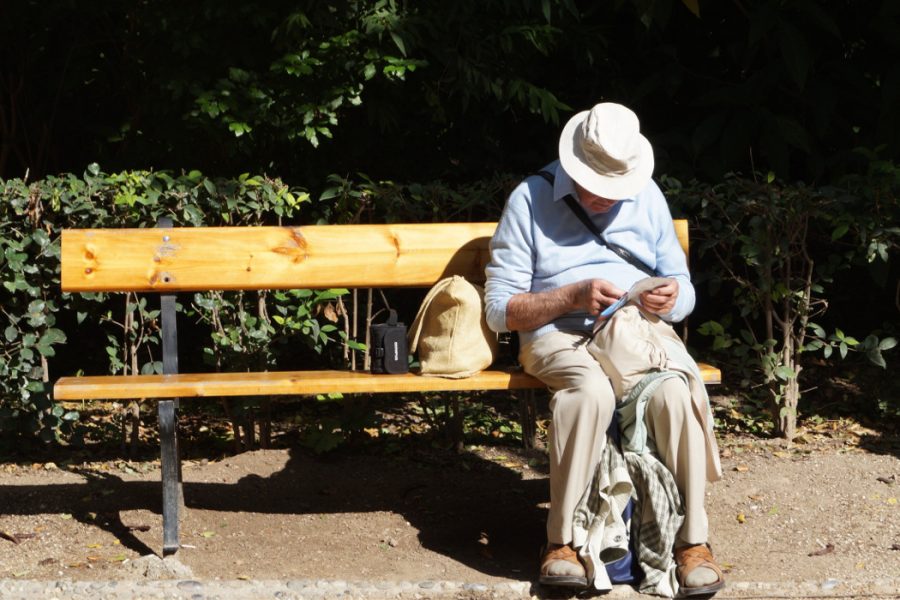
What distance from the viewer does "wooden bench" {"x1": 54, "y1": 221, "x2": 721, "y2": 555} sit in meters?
4.40

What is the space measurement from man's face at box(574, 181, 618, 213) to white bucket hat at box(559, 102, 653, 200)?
60 mm

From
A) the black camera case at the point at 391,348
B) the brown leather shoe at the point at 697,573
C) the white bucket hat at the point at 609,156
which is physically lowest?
the brown leather shoe at the point at 697,573

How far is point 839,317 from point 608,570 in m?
3.64

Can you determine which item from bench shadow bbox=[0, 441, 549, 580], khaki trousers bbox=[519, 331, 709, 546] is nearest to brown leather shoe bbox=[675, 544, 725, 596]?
khaki trousers bbox=[519, 331, 709, 546]

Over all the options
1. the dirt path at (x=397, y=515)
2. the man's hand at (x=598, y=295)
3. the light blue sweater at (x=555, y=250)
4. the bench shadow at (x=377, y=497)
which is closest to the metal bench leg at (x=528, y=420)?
the dirt path at (x=397, y=515)

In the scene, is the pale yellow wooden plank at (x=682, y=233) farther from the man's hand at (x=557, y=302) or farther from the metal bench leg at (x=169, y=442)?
the metal bench leg at (x=169, y=442)

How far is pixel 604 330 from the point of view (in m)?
Answer: 4.29

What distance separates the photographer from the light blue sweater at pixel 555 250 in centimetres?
448

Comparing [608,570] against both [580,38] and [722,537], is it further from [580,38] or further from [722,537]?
[580,38]

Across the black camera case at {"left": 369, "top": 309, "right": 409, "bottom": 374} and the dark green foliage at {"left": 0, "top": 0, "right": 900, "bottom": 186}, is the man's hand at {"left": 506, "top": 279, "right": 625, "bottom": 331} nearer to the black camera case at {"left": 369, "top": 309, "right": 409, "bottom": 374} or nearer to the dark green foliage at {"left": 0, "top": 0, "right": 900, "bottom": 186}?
the black camera case at {"left": 369, "top": 309, "right": 409, "bottom": 374}

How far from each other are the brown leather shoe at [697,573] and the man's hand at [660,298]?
81 centimetres

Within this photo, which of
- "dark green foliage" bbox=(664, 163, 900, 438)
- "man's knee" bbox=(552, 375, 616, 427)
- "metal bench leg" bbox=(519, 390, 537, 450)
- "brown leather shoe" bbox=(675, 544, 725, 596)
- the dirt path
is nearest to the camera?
"brown leather shoe" bbox=(675, 544, 725, 596)

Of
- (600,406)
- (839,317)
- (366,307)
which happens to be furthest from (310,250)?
(839,317)

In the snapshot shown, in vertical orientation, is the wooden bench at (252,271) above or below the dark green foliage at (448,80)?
below
